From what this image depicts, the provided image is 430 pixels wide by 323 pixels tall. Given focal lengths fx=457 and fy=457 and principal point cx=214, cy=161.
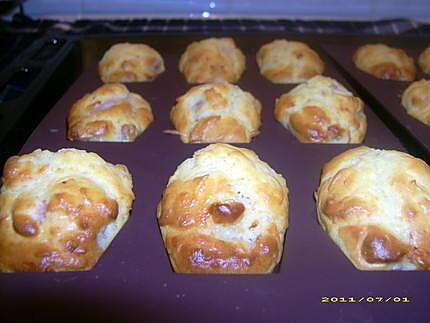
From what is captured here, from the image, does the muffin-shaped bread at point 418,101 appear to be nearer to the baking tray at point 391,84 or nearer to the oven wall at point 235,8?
the baking tray at point 391,84

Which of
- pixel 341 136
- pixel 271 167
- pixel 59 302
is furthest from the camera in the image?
pixel 341 136

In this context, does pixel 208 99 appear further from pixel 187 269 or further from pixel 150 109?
pixel 187 269

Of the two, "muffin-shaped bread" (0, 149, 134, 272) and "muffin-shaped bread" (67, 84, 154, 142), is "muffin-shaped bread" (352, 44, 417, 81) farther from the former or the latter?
"muffin-shaped bread" (0, 149, 134, 272)

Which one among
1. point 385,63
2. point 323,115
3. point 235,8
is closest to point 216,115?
point 323,115

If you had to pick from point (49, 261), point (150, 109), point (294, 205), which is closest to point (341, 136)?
point (294, 205)

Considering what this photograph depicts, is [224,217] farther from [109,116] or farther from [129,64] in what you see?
[129,64]

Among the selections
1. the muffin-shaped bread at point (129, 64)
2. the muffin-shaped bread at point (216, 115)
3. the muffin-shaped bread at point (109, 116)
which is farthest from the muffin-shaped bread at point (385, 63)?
the muffin-shaped bread at point (109, 116)

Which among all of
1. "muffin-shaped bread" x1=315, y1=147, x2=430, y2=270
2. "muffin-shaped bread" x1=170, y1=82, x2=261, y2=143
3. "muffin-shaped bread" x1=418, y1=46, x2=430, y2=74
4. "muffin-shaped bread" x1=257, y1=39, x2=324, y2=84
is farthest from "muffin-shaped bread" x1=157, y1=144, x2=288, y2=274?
"muffin-shaped bread" x1=418, y1=46, x2=430, y2=74
